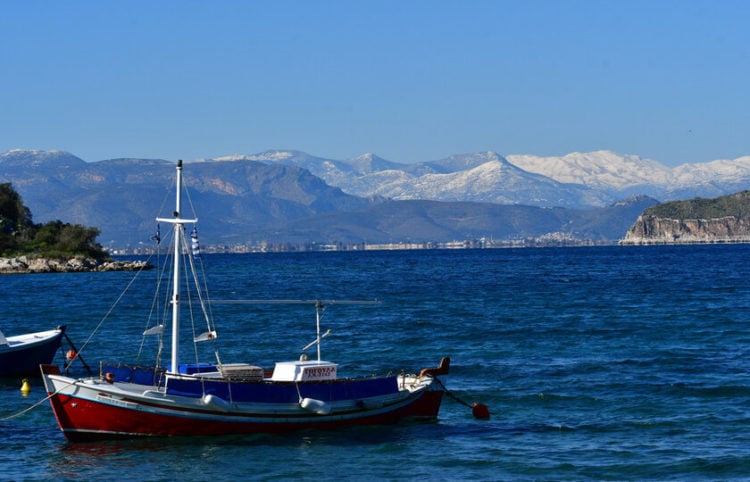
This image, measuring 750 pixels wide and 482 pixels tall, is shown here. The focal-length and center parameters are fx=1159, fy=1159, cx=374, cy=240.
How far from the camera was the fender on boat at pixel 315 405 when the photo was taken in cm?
3881

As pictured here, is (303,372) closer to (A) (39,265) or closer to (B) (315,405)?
(B) (315,405)

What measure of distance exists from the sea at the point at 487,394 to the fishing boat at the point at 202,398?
49cm

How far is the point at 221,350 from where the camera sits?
2569 inches

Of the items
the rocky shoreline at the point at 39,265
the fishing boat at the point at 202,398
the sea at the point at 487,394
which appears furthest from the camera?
the rocky shoreline at the point at 39,265

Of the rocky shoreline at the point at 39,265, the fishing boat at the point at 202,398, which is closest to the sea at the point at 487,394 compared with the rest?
the fishing boat at the point at 202,398

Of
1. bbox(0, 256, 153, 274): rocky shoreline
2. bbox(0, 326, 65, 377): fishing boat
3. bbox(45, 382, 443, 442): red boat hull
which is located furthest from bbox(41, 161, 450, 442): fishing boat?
bbox(0, 256, 153, 274): rocky shoreline

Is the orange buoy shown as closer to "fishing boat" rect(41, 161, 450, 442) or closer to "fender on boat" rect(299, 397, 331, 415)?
"fishing boat" rect(41, 161, 450, 442)

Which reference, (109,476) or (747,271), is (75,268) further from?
(109,476)

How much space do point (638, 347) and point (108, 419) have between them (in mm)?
34385

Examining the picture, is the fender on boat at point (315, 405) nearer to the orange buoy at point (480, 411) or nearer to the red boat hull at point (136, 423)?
the red boat hull at point (136, 423)

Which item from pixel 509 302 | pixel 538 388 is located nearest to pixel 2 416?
pixel 538 388

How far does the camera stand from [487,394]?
4697 cm

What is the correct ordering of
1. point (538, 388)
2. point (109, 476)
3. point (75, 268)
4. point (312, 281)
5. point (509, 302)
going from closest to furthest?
point (109, 476) → point (538, 388) → point (509, 302) → point (312, 281) → point (75, 268)

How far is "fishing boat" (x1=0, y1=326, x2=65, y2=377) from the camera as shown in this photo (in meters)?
52.1
